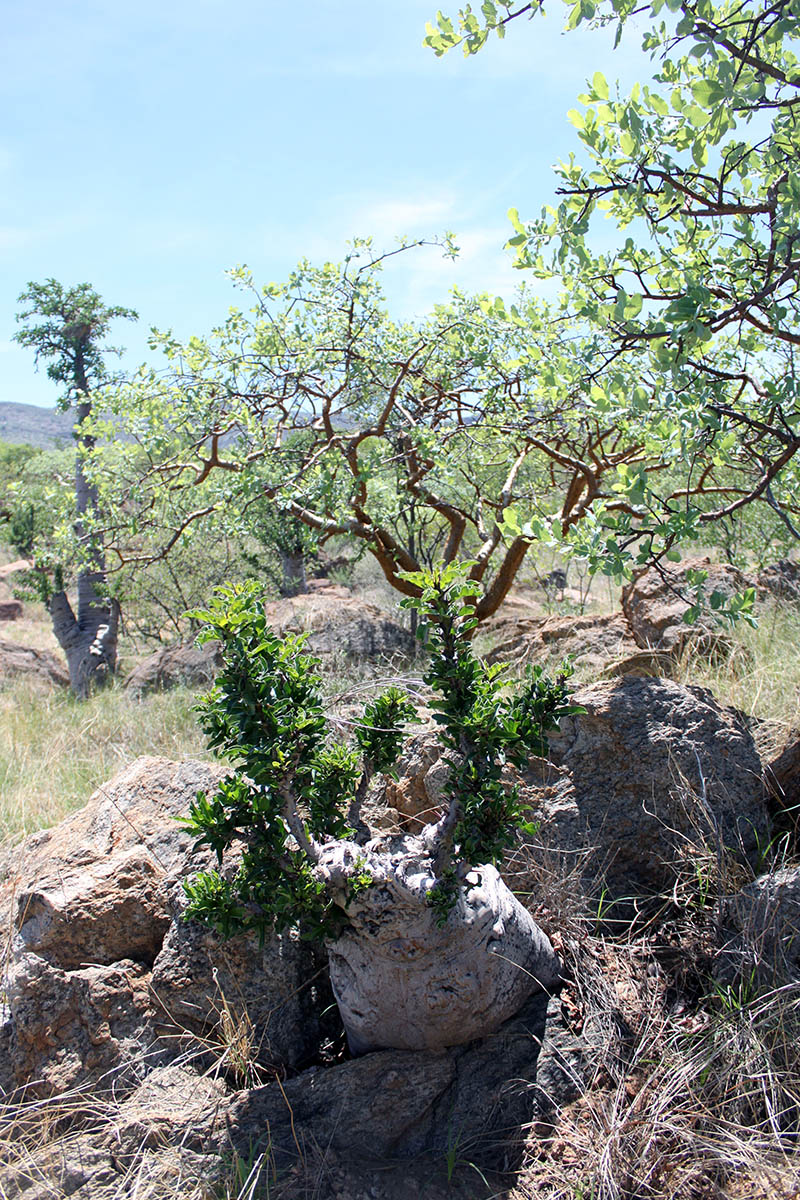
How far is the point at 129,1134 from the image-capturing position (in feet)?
8.44

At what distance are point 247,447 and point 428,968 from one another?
560 centimetres

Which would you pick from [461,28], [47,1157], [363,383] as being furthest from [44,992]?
[363,383]

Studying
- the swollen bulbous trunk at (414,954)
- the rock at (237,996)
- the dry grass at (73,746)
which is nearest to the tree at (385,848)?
the swollen bulbous trunk at (414,954)

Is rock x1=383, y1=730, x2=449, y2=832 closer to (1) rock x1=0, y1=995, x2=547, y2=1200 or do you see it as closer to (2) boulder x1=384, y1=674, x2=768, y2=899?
(2) boulder x1=384, y1=674, x2=768, y2=899

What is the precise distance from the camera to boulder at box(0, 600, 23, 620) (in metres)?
22.2

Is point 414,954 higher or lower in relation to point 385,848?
lower

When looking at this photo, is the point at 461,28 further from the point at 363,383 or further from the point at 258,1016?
the point at 363,383

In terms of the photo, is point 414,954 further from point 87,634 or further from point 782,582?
point 87,634

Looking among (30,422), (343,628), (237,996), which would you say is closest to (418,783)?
(237,996)

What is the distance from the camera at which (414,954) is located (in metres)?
2.65

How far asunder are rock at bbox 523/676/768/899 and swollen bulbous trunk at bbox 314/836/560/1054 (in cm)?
55

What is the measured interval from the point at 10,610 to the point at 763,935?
2281 centimetres

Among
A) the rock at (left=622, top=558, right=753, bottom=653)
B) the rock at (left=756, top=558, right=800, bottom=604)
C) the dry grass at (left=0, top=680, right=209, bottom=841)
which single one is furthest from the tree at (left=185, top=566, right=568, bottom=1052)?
the rock at (left=756, top=558, right=800, bottom=604)

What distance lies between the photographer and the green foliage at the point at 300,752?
2.48 metres
